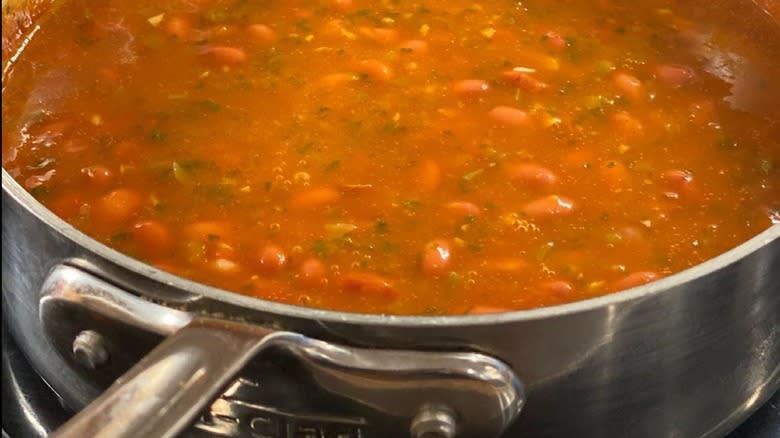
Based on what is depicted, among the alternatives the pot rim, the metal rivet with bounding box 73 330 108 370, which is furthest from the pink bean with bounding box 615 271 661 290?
the metal rivet with bounding box 73 330 108 370

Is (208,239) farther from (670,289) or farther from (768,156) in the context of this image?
(768,156)

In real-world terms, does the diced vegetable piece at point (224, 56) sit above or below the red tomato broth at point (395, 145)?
above

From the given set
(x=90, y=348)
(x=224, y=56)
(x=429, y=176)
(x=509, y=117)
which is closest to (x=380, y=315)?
(x=90, y=348)

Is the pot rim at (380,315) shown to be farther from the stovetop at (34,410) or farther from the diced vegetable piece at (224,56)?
the diced vegetable piece at (224,56)

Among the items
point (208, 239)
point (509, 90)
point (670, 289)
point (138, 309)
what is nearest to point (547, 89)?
point (509, 90)

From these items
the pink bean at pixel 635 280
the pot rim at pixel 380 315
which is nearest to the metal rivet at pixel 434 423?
the pot rim at pixel 380 315
